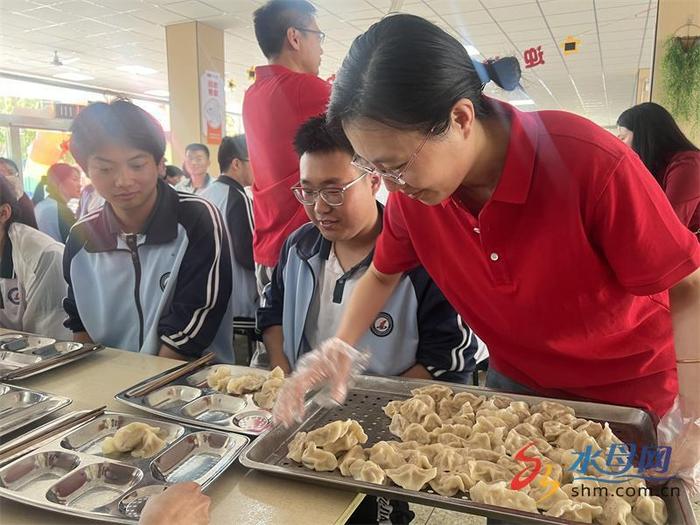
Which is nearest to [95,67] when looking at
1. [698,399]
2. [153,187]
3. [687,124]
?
[153,187]

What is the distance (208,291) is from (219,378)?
0.54 metres

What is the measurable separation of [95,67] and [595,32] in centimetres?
442

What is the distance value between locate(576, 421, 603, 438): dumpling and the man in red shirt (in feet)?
4.41

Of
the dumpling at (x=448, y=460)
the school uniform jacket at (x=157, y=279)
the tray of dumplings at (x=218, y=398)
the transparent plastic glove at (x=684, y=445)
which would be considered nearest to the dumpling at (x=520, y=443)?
the dumpling at (x=448, y=460)

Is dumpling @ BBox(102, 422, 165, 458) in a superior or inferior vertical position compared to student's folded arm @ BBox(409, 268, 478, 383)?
inferior

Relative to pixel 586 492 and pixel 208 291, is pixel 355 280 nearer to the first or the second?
pixel 208 291

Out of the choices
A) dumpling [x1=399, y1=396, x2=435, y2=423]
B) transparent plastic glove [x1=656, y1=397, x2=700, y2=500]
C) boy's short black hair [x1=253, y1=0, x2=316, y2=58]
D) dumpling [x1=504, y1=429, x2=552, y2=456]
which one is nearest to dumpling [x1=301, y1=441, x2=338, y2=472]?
dumpling [x1=399, y1=396, x2=435, y2=423]

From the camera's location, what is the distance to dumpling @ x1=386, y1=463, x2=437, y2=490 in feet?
3.03

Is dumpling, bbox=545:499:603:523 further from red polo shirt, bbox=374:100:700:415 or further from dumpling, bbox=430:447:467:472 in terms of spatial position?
red polo shirt, bbox=374:100:700:415

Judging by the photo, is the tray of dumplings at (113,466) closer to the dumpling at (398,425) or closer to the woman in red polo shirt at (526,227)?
the woman in red polo shirt at (526,227)

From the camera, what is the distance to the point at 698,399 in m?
1.00

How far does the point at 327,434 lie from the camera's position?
1.05m

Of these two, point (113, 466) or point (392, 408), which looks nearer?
point (113, 466)

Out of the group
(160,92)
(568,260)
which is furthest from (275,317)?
(160,92)
